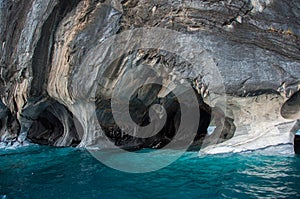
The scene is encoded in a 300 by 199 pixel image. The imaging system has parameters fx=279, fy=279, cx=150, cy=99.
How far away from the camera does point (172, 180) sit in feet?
20.3

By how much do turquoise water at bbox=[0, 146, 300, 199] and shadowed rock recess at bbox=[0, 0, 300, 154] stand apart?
1.35 m

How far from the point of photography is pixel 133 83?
10.3m

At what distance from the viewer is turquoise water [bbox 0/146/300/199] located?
529cm

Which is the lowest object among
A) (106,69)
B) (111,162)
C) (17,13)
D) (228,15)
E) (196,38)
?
(111,162)

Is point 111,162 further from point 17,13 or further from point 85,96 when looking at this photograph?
point 17,13

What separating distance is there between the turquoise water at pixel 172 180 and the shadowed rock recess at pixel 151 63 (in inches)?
53.3

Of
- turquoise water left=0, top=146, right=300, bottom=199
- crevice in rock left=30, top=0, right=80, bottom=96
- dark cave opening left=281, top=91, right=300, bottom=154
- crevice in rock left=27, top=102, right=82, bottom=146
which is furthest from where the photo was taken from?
crevice in rock left=27, top=102, right=82, bottom=146

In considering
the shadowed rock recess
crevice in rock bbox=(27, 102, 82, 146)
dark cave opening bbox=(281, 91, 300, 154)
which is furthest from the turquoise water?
crevice in rock bbox=(27, 102, 82, 146)

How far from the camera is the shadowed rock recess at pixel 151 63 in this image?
26.5 feet

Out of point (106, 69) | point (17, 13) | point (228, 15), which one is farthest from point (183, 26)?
point (17, 13)

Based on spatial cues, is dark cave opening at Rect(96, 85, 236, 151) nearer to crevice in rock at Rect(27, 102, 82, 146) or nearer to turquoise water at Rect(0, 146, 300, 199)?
crevice in rock at Rect(27, 102, 82, 146)

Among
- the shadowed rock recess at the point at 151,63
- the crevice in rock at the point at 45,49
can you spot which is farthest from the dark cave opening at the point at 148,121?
the crevice in rock at the point at 45,49

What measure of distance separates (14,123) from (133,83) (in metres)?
9.28

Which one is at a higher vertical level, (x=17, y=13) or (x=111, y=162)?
(x=17, y=13)
